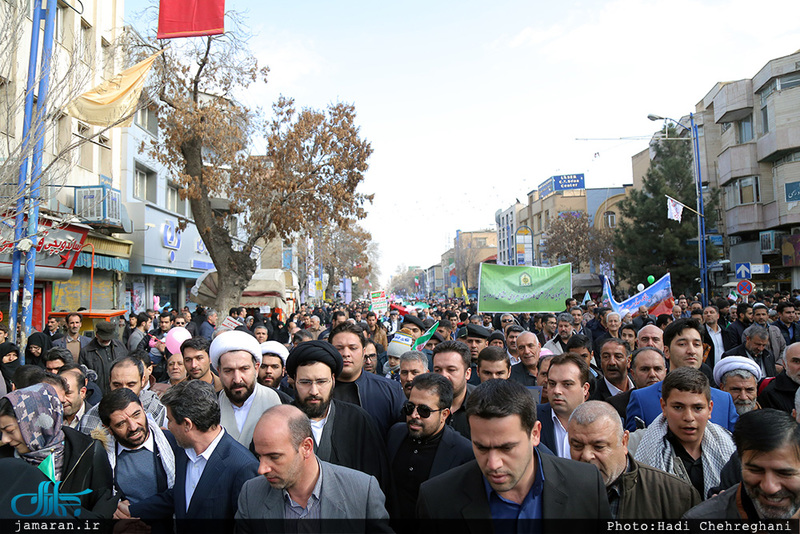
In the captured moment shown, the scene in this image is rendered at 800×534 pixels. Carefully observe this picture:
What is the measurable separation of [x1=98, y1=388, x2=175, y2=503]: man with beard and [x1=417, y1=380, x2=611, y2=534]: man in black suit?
2.02 meters

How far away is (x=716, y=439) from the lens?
3.50 m

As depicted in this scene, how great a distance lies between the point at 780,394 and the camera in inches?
196

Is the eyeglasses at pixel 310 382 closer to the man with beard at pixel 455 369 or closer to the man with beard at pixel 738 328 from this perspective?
the man with beard at pixel 455 369

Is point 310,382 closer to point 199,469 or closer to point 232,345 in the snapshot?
point 199,469

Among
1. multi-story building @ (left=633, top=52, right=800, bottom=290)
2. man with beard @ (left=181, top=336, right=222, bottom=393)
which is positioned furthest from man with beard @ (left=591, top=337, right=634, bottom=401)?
multi-story building @ (left=633, top=52, right=800, bottom=290)

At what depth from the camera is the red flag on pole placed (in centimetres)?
1088

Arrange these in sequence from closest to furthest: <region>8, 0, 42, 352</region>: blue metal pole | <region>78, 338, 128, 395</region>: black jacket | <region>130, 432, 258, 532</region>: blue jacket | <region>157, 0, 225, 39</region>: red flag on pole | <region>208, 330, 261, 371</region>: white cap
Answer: <region>130, 432, 258, 532</region>: blue jacket
<region>208, 330, 261, 371</region>: white cap
<region>78, 338, 128, 395</region>: black jacket
<region>8, 0, 42, 352</region>: blue metal pole
<region>157, 0, 225, 39</region>: red flag on pole

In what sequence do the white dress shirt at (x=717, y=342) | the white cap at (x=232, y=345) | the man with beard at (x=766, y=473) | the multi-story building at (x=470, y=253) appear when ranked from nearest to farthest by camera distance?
the man with beard at (x=766, y=473), the white cap at (x=232, y=345), the white dress shirt at (x=717, y=342), the multi-story building at (x=470, y=253)

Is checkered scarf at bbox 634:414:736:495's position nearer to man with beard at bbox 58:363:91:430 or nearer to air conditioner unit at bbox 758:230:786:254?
man with beard at bbox 58:363:91:430

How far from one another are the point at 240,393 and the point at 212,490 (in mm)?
1214

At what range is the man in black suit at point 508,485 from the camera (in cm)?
246

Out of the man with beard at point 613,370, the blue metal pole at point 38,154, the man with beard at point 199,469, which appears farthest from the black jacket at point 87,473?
the blue metal pole at point 38,154

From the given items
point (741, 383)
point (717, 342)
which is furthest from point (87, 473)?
point (717, 342)
